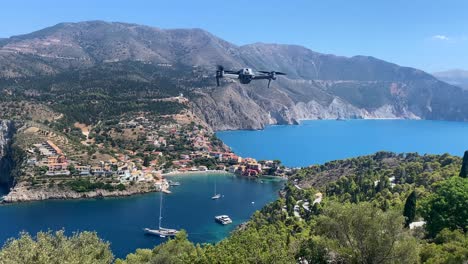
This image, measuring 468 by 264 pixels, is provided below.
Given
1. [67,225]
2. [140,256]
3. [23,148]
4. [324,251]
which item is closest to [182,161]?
[23,148]

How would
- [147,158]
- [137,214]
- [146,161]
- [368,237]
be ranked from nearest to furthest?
1. [368,237]
2. [137,214]
3. [146,161]
4. [147,158]

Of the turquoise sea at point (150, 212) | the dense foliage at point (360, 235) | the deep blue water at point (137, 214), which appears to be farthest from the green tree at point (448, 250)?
the turquoise sea at point (150, 212)

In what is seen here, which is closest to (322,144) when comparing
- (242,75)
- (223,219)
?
(223,219)

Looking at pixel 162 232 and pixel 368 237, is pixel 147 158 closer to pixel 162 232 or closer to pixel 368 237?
pixel 162 232

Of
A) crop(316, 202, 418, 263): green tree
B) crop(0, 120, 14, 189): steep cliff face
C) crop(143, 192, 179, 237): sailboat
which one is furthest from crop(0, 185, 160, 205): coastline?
crop(316, 202, 418, 263): green tree

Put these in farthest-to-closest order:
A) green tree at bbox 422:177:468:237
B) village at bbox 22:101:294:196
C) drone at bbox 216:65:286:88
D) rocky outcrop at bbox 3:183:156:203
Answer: village at bbox 22:101:294:196 < rocky outcrop at bbox 3:183:156:203 < drone at bbox 216:65:286:88 < green tree at bbox 422:177:468:237

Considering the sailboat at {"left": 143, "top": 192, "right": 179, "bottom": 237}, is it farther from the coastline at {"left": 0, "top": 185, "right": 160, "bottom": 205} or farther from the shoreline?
the coastline at {"left": 0, "top": 185, "right": 160, "bottom": 205}
